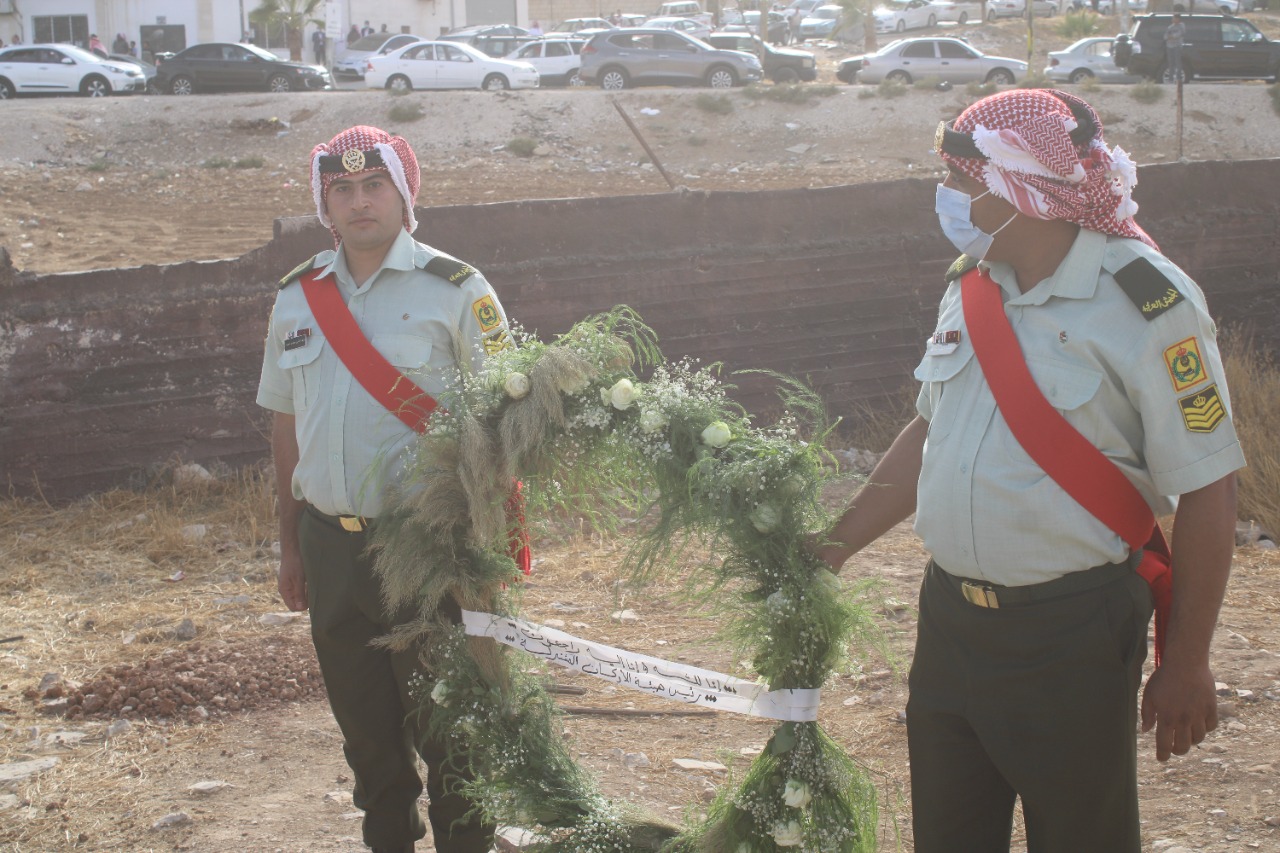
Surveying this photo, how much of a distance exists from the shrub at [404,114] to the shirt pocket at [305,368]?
66.0 feet

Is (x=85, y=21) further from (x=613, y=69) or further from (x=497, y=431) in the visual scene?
(x=497, y=431)

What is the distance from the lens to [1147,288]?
223 centimetres

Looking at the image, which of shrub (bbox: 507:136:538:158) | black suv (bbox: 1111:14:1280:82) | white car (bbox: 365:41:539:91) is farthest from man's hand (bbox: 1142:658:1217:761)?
white car (bbox: 365:41:539:91)

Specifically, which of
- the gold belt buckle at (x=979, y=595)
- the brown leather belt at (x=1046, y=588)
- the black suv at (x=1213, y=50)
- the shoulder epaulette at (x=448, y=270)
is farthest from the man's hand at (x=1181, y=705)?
the black suv at (x=1213, y=50)

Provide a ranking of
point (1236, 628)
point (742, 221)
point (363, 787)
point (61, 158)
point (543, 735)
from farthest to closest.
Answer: point (61, 158) → point (742, 221) → point (1236, 628) → point (363, 787) → point (543, 735)

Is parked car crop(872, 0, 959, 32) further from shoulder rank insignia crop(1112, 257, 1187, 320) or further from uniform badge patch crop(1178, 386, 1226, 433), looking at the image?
uniform badge patch crop(1178, 386, 1226, 433)

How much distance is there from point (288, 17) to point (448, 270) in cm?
4183

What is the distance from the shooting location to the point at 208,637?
5.01 m

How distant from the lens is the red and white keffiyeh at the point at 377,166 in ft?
10.2

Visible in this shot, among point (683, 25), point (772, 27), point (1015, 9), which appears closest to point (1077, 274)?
point (683, 25)

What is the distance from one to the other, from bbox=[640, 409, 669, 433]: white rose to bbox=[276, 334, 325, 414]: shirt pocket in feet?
3.21

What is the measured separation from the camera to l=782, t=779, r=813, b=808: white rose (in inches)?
98.1

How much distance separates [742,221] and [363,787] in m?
5.29

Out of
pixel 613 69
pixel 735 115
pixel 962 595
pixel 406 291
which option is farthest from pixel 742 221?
pixel 613 69
